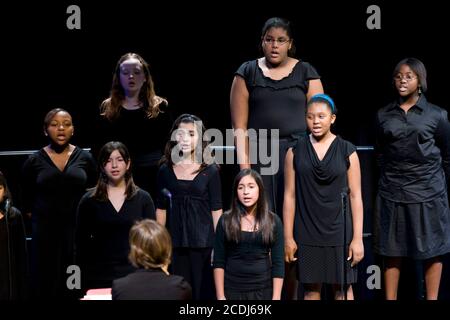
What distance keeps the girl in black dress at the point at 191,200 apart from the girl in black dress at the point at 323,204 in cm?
46

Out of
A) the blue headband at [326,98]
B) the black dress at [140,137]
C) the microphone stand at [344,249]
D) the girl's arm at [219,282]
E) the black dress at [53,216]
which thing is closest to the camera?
the microphone stand at [344,249]

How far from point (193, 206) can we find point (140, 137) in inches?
19.9

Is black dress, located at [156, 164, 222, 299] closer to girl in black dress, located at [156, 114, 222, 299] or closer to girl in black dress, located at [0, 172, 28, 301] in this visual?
girl in black dress, located at [156, 114, 222, 299]

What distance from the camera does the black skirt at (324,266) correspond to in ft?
14.5

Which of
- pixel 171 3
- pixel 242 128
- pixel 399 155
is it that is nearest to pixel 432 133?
pixel 399 155

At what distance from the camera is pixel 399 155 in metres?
4.77

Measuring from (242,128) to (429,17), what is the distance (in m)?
2.02

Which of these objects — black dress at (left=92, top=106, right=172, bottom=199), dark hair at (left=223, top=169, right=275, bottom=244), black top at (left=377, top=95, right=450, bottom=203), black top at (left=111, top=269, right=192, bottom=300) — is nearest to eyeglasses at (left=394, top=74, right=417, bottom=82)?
black top at (left=377, top=95, right=450, bottom=203)

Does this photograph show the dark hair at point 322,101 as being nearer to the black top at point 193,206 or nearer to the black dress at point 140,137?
the black top at point 193,206

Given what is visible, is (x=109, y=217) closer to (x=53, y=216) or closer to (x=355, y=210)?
(x=53, y=216)

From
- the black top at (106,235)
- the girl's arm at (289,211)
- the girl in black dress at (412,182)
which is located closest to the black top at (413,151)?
the girl in black dress at (412,182)

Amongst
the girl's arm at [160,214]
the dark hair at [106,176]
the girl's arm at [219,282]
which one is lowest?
the girl's arm at [219,282]

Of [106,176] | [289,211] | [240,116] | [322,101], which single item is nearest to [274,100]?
[240,116]

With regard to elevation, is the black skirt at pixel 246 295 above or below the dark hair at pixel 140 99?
below
